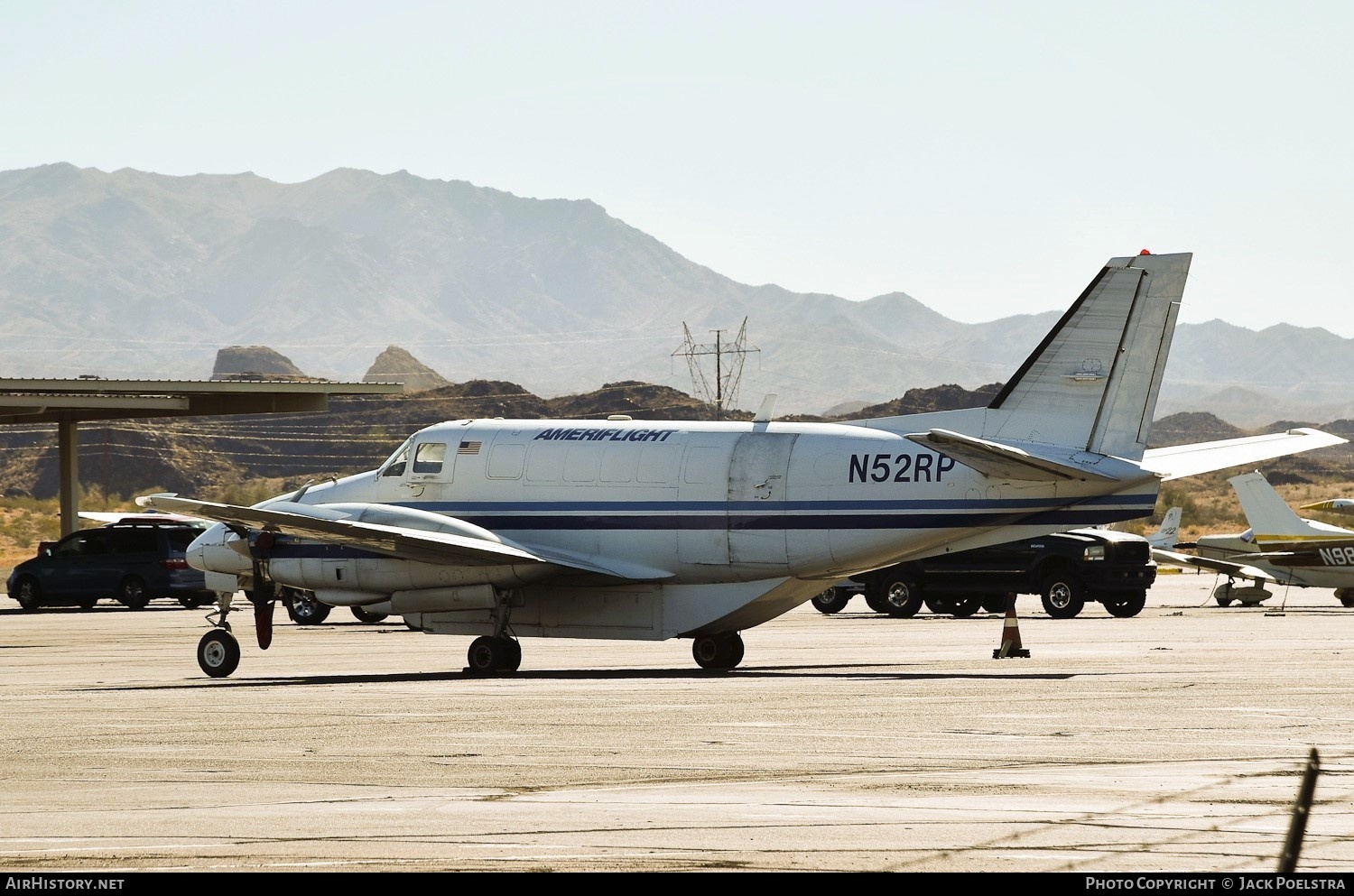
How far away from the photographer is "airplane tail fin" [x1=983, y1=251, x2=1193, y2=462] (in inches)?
865

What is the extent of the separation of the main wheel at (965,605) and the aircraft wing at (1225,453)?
1729cm

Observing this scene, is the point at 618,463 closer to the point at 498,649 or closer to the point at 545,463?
the point at 545,463

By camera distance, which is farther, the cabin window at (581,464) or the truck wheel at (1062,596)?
the truck wheel at (1062,596)

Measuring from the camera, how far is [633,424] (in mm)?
24422

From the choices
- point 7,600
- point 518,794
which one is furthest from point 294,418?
point 518,794

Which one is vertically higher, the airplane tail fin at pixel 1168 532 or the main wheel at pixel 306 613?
the airplane tail fin at pixel 1168 532

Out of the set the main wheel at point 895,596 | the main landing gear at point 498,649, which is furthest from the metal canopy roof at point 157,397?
the main landing gear at point 498,649

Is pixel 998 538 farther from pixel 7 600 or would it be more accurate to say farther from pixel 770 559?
pixel 7 600

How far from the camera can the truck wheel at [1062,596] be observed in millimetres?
38844

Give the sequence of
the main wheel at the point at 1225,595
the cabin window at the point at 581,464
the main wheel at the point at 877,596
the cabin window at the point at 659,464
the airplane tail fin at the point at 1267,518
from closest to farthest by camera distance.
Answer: the cabin window at the point at 659,464
the cabin window at the point at 581,464
the main wheel at the point at 877,596
the airplane tail fin at the point at 1267,518
the main wheel at the point at 1225,595

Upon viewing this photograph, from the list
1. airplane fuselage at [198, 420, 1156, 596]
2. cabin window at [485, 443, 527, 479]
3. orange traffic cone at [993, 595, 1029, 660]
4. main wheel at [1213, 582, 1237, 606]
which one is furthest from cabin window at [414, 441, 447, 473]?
main wheel at [1213, 582, 1237, 606]

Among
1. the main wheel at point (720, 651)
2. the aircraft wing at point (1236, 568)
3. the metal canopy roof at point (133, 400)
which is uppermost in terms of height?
the metal canopy roof at point (133, 400)

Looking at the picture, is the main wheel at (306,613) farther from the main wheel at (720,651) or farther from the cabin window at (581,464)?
the main wheel at (720,651)

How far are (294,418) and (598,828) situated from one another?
592ft
